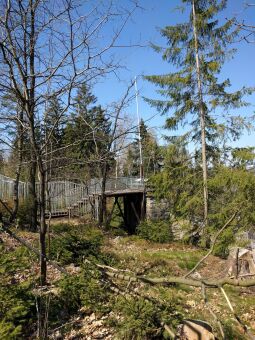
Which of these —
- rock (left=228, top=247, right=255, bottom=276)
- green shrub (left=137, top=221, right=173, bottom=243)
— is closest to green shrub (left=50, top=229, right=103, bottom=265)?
rock (left=228, top=247, right=255, bottom=276)

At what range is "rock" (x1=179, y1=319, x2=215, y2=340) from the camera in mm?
4238

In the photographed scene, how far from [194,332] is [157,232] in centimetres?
1093

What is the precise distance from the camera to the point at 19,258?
5078 mm

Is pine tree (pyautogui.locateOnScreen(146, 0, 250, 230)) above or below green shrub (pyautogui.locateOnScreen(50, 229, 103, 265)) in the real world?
above

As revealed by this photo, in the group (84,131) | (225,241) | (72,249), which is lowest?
(225,241)

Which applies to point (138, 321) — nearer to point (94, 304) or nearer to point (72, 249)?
point (94, 304)

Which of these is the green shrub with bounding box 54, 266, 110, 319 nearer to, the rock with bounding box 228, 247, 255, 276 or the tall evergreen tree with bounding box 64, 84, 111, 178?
the tall evergreen tree with bounding box 64, 84, 111, 178

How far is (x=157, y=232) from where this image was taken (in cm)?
1520

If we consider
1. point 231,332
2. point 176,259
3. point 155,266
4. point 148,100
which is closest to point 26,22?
point 231,332

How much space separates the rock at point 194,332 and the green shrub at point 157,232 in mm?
10250

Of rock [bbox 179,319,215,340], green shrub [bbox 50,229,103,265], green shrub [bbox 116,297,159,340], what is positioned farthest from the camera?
green shrub [bbox 50,229,103,265]

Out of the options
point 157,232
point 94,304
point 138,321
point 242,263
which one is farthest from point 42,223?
→ point 157,232

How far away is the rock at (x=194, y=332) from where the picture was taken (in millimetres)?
4238

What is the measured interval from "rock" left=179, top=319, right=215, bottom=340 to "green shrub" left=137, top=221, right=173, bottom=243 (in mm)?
10250
